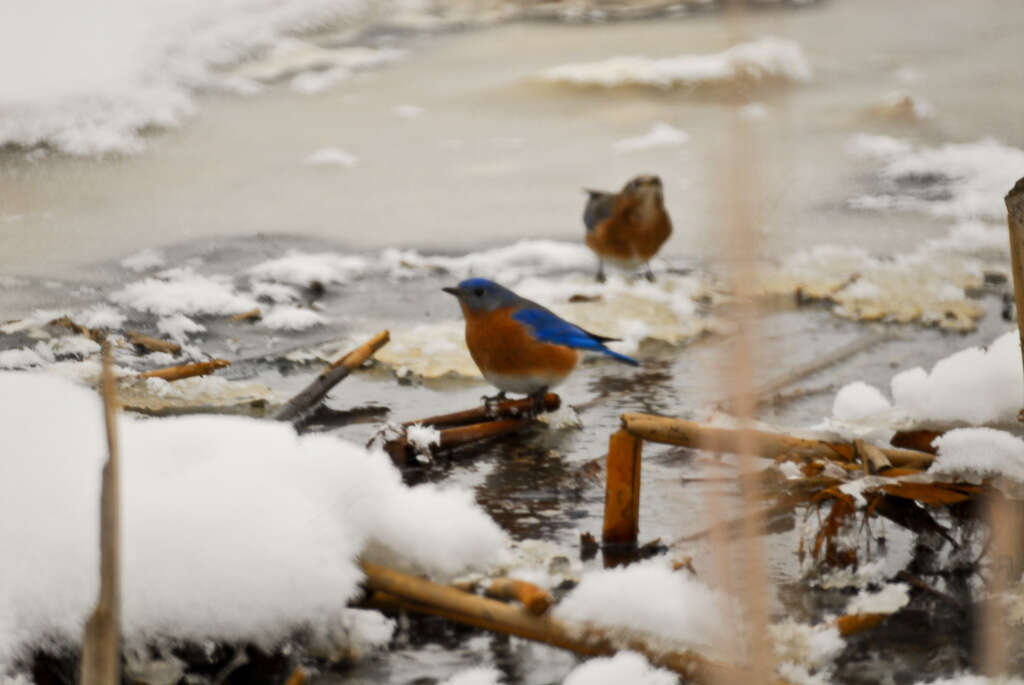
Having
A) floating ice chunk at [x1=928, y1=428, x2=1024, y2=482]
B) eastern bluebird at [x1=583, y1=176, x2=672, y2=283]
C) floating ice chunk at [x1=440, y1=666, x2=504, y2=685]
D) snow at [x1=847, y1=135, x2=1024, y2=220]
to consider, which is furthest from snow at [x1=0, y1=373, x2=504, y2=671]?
snow at [x1=847, y1=135, x2=1024, y2=220]

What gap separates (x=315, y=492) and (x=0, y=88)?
16.5ft

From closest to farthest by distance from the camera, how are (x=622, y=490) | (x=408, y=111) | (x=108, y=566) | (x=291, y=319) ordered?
(x=108, y=566) → (x=622, y=490) → (x=291, y=319) → (x=408, y=111)

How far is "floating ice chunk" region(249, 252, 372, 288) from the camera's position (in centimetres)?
446

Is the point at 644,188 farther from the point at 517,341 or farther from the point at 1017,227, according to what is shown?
the point at 1017,227

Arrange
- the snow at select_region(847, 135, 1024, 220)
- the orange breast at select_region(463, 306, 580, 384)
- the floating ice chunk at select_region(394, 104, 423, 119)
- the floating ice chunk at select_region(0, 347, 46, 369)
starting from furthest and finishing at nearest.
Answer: the floating ice chunk at select_region(394, 104, 423, 119) → the snow at select_region(847, 135, 1024, 220) → the floating ice chunk at select_region(0, 347, 46, 369) → the orange breast at select_region(463, 306, 580, 384)

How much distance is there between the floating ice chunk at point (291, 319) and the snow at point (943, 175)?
9.85 ft

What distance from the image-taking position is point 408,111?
7.14 meters

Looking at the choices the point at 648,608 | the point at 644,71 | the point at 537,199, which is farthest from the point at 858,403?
the point at 644,71

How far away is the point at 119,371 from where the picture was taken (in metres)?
3.15

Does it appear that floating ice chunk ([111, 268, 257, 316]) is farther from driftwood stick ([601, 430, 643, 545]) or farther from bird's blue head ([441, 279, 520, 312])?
driftwood stick ([601, 430, 643, 545])

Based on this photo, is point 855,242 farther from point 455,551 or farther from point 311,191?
point 455,551

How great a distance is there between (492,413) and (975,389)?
110 cm

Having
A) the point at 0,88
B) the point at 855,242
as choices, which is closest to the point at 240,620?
the point at 855,242

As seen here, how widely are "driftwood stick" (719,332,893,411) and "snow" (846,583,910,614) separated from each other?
99 centimetres
